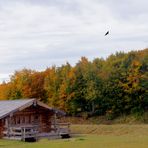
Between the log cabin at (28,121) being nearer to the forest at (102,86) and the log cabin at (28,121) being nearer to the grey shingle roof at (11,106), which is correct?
the grey shingle roof at (11,106)

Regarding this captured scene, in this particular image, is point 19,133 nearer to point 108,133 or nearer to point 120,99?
point 108,133

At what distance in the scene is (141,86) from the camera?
2995 inches

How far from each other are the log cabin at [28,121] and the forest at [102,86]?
22.1 metres

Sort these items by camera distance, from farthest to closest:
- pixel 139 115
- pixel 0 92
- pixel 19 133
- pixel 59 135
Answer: pixel 0 92 → pixel 139 115 → pixel 59 135 → pixel 19 133

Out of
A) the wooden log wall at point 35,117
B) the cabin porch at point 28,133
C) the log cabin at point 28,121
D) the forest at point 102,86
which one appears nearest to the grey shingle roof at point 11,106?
the log cabin at point 28,121

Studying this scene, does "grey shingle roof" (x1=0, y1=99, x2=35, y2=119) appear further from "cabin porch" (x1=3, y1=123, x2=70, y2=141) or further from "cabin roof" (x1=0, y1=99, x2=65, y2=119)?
"cabin porch" (x1=3, y1=123, x2=70, y2=141)

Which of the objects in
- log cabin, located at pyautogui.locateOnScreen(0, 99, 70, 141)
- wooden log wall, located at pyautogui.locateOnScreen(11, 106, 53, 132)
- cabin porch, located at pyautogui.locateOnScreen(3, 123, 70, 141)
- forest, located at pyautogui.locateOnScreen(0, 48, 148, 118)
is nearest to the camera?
cabin porch, located at pyautogui.locateOnScreen(3, 123, 70, 141)

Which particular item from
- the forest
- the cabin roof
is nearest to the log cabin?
the cabin roof

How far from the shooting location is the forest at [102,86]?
77.0 meters

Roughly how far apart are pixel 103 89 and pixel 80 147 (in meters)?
45.9

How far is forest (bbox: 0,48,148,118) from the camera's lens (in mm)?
77000

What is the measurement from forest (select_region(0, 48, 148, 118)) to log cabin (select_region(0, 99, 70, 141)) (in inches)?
869

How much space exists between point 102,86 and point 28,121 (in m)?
27.1

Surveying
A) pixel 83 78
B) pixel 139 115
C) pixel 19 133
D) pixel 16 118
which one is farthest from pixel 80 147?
pixel 83 78
